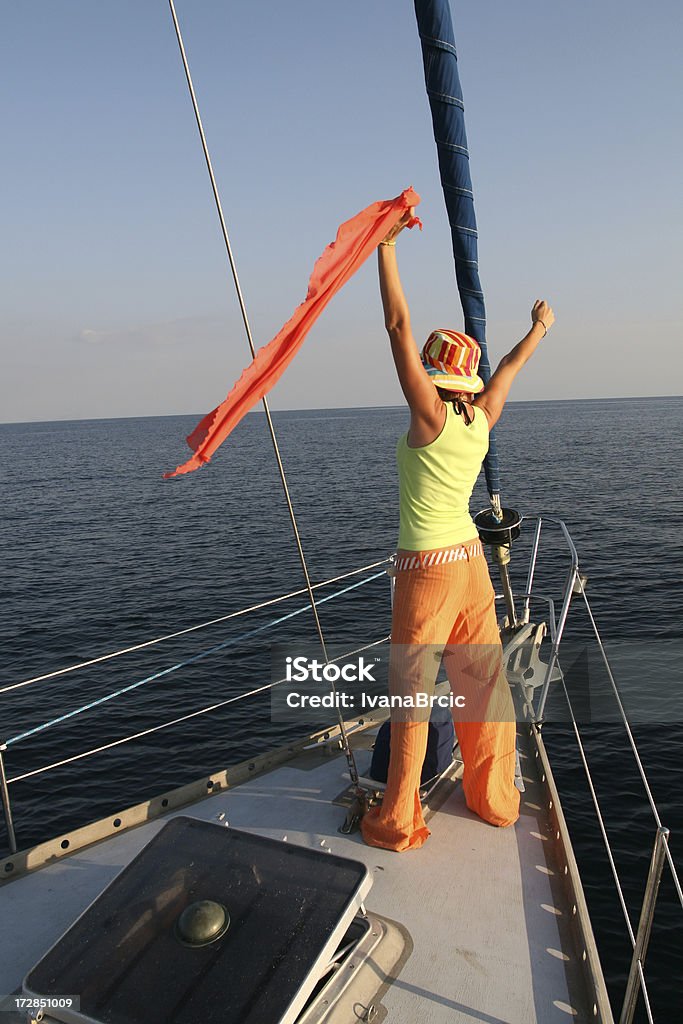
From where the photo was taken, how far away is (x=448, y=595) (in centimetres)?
420

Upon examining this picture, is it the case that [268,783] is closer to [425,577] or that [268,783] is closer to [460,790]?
[460,790]

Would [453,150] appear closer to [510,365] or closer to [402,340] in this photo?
[510,365]

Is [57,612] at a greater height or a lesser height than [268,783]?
lesser

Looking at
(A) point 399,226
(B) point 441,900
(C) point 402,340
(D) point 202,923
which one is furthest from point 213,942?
(A) point 399,226

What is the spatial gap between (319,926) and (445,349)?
298 cm

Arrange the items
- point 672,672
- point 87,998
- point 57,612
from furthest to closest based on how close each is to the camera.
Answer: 1. point 57,612
2. point 672,672
3. point 87,998

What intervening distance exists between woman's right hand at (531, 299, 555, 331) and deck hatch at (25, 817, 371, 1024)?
11.5ft

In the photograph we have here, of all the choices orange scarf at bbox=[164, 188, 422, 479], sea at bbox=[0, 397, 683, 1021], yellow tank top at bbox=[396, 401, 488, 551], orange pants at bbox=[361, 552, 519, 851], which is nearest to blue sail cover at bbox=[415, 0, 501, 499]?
yellow tank top at bbox=[396, 401, 488, 551]

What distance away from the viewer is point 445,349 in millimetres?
4008

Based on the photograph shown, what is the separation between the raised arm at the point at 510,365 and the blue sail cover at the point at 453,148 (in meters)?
0.17

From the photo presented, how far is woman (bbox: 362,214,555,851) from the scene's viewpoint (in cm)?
399

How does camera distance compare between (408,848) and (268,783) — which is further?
(268,783)

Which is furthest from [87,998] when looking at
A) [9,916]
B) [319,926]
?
[9,916]

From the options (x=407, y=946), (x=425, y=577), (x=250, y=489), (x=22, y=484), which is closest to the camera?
(x=407, y=946)
